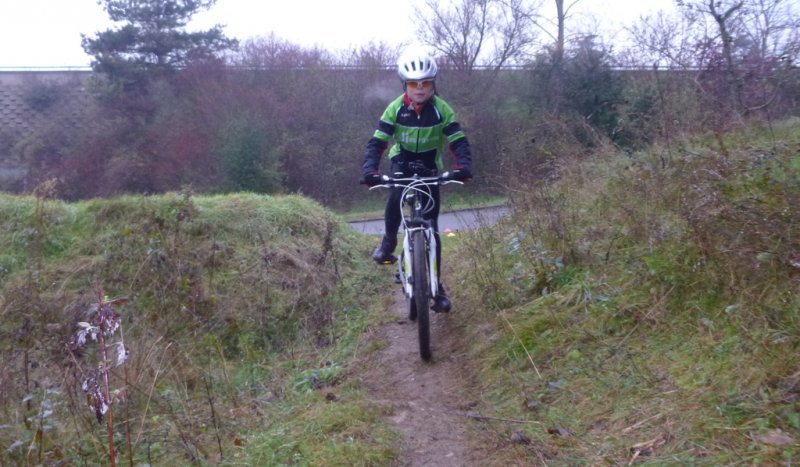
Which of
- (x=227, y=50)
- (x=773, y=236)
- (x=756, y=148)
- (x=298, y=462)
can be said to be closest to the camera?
(x=298, y=462)

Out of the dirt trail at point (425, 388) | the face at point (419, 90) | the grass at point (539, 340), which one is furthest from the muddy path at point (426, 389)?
the face at point (419, 90)

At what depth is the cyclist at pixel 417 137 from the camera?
5832 millimetres

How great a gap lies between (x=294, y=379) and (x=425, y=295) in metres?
1.17

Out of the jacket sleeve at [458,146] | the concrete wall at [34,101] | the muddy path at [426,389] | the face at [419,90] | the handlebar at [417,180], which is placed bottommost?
the muddy path at [426,389]

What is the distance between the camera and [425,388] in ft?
16.6

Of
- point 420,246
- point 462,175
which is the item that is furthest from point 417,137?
point 420,246

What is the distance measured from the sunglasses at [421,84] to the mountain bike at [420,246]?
68 centimetres

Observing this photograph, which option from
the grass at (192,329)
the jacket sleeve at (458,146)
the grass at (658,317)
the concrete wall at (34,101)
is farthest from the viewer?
the concrete wall at (34,101)

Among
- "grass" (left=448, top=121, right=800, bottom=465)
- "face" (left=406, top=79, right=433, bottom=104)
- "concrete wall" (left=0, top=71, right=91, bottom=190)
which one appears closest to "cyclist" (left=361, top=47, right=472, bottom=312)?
"face" (left=406, top=79, right=433, bottom=104)

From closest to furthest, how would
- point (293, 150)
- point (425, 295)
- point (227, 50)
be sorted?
1. point (425, 295)
2. point (293, 150)
3. point (227, 50)

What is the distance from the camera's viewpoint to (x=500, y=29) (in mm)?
29078

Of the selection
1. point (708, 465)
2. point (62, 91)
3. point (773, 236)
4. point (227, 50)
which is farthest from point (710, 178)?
point (62, 91)

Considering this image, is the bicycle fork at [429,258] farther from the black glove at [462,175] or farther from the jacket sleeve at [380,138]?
the jacket sleeve at [380,138]

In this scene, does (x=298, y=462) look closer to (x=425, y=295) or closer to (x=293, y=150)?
(x=425, y=295)
